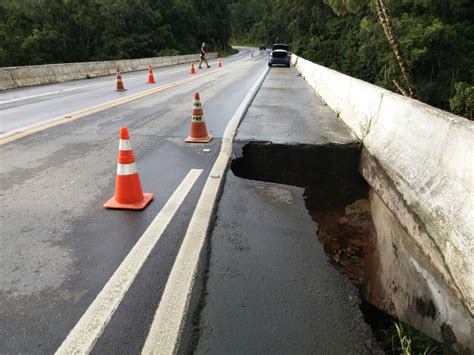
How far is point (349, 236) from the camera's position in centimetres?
446

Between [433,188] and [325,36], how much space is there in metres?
56.5

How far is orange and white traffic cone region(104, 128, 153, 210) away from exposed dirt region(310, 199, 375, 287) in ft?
6.16

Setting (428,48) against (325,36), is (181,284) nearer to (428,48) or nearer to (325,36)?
(428,48)

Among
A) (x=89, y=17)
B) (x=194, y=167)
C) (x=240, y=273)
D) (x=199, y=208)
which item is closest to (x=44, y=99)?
(x=194, y=167)

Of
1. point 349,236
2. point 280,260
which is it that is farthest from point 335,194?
point 280,260

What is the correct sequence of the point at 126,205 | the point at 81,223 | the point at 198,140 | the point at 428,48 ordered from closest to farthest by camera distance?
the point at 81,223
the point at 126,205
the point at 198,140
the point at 428,48

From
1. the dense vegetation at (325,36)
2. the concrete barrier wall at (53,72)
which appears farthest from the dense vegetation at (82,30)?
the concrete barrier wall at (53,72)

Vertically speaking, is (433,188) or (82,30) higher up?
(82,30)

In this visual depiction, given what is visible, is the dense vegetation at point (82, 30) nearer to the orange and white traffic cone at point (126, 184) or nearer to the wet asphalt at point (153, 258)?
the wet asphalt at point (153, 258)

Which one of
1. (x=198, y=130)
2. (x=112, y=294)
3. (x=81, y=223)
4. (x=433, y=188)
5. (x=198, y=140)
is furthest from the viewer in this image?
(x=198, y=130)

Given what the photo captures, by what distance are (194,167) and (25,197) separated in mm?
2042

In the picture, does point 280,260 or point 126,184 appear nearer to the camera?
point 280,260

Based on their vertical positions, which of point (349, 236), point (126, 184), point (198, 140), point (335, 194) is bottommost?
point (349, 236)

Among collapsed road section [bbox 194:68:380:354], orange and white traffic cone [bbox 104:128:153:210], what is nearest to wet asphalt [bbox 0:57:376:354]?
collapsed road section [bbox 194:68:380:354]
